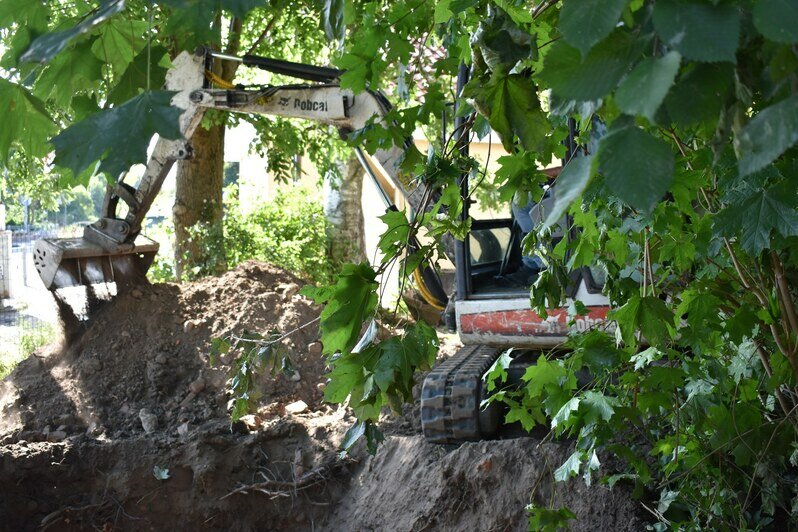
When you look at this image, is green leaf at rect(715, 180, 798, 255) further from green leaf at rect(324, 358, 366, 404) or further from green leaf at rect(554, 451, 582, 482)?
green leaf at rect(554, 451, 582, 482)

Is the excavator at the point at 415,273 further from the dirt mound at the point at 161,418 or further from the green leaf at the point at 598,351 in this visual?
the green leaf at the point at 598,351

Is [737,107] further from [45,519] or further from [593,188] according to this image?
[45,519]

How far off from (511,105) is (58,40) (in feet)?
3.03

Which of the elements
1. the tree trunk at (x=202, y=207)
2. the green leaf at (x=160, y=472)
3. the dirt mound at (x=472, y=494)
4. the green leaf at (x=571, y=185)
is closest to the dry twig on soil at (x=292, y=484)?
the dirt mound at (x=472, y=494)

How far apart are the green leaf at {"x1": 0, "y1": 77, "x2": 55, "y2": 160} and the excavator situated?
3299 mm

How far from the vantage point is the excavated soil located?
5664mm

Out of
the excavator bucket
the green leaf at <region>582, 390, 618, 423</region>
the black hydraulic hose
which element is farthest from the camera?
the excavator bucket

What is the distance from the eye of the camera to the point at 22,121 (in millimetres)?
1749

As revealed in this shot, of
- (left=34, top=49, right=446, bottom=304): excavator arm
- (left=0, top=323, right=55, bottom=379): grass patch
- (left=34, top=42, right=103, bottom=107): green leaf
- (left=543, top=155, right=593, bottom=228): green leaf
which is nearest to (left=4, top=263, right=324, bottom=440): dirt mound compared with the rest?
(left=34, top=49, right=446, bottom=304): excavator arm

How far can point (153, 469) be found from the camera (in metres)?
6.66

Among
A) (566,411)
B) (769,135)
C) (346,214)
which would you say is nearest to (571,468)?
(566,411)

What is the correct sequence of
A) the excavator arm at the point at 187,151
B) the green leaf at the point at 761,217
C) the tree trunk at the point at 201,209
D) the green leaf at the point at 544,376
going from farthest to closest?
the tree trunk at the point at 201,209 → the excavator arm at the point at 187,151 → the green leaf at the point at 544,376 → the green leaf at the point at 761,217

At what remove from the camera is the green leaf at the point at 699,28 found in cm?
92

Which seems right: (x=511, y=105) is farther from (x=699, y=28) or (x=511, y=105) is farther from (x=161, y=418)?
(x=161, y=418)
